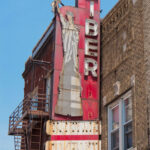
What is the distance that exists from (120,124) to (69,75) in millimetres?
3595

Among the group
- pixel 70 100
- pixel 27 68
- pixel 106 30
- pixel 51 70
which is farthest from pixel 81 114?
pixel 27 68

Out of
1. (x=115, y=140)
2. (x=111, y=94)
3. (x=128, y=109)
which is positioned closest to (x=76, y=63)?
(x=111, y=94)

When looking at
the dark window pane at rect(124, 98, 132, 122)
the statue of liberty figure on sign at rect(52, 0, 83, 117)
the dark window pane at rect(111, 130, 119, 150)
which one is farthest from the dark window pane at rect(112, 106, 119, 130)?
the statue of liberty figure on sign at rect(52, 0, 83, 117)

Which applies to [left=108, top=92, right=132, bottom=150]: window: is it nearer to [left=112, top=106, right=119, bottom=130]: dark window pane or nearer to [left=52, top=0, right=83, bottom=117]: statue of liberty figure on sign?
[left=112, top=106, right=119, bottom=130]: dark window pane

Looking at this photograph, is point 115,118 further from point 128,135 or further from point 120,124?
point 128,135

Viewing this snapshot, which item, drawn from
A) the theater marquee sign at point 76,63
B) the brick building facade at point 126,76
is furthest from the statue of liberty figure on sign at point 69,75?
the brick building facade at point 126,76

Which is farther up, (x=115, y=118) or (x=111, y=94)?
(x=111, y=94)

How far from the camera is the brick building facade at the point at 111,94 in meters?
17.8

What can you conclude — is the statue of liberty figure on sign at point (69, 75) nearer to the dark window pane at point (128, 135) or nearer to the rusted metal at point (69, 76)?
the rusted metal at point (69, 76)

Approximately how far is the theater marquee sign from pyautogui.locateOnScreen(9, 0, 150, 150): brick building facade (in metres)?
0.06

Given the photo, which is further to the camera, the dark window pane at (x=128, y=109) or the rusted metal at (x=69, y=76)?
the rusted metal at (x=69, y=76)

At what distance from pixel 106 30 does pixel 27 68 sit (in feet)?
27.0

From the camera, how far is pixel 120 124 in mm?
18953

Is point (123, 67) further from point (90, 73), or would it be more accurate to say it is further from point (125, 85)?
point (90, 73)
